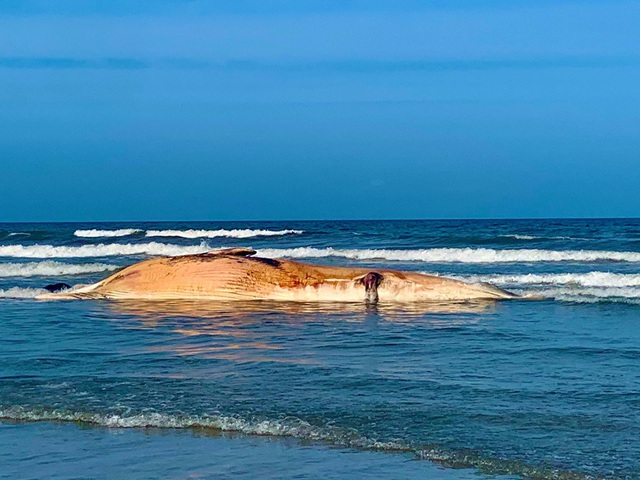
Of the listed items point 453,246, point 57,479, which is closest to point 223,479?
point 57,479

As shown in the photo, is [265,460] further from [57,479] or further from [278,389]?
[278,389]

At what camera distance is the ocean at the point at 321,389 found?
552 centimetres

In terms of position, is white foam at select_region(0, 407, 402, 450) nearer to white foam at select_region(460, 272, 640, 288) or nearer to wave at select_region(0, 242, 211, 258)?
white foam at select_region(460, 272, 640, 288)

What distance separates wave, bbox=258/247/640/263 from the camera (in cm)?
2800

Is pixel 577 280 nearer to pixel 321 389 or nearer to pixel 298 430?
pixel 321 389

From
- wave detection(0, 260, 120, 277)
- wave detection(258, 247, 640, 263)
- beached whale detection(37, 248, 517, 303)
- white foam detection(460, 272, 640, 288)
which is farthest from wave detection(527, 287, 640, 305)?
wave detection(258, 247, 640, 263)

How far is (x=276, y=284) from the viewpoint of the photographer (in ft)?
Answer: 41.9

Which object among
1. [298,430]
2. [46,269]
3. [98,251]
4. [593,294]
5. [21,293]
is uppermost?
[98,251]

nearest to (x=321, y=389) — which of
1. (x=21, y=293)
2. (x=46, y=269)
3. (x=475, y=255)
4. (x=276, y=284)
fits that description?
(x=276, y=284)

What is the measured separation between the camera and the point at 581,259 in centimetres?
2745

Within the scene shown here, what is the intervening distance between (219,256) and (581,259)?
17124 millimetres

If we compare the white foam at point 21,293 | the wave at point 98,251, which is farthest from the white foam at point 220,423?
the wave at point 98,251

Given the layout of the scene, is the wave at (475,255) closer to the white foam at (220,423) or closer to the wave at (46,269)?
the wave at (46,269)

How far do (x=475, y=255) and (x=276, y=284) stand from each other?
A: 17.9m
